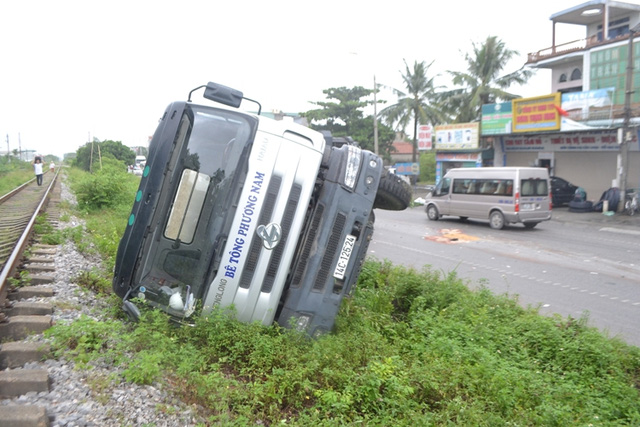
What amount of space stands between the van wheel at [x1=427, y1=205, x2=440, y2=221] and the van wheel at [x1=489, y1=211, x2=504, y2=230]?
2558mm

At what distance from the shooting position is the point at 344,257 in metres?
5.44

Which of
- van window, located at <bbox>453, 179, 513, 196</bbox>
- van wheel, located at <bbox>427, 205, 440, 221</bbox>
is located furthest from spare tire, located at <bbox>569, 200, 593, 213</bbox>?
van window, located at <bbox>453, 179, 513, 196</bbox>

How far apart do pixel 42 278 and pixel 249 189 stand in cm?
335

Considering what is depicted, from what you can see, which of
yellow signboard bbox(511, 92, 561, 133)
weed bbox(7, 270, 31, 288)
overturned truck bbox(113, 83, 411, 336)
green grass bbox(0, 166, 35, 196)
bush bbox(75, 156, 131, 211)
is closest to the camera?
overturned truck bbox(113, 83, 411, 336)

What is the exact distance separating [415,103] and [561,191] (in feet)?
58.5

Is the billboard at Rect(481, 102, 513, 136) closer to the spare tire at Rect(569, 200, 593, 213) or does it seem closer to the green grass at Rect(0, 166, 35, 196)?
the spare tire at Rect(569, 200, 593, 213)

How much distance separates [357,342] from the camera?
16.7 feet

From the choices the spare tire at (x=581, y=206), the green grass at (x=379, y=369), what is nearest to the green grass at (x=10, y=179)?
the green grass at (x=379, y=369)

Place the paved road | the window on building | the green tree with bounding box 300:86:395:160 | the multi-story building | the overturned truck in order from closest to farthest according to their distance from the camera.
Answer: the overturned truck, the paved road, the multi-story building, the window on building, the green tree with bounding box 300:86:395:160

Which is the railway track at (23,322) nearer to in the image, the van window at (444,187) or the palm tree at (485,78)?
the van window at (444,187)

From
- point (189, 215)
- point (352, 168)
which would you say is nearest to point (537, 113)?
point (352, 168)

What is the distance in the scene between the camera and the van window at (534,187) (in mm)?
16766

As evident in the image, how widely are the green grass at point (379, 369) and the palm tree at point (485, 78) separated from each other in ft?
107

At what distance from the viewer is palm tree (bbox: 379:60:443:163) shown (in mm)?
40938
